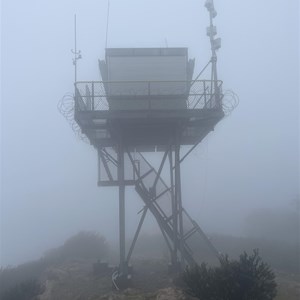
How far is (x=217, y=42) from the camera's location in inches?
746

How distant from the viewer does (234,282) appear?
13.1 meters

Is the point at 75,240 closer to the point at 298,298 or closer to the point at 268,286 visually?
the point at 298,298

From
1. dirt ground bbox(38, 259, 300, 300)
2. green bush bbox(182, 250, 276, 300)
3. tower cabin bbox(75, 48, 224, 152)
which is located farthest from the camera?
tower cabin bbox(75, 48, 224, 152)

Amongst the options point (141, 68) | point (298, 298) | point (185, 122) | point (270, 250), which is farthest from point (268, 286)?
point (270, 250)

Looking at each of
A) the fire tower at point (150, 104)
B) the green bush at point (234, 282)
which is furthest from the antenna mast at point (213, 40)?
the green bush at point (234, 282)

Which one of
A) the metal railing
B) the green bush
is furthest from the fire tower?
the green bush

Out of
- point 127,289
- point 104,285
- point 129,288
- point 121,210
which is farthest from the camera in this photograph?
point 121,210

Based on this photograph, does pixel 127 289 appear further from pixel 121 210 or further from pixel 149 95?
pixel 149 95

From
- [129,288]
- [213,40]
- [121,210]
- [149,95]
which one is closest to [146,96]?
[149,95]

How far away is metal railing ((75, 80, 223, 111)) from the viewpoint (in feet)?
59.7

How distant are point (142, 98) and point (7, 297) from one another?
383 inches

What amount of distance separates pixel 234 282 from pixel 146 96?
8.33 metres

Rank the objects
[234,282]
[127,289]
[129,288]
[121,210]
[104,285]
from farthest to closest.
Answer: [121,210], [104,285], [129,288], [127,289], [234,282]

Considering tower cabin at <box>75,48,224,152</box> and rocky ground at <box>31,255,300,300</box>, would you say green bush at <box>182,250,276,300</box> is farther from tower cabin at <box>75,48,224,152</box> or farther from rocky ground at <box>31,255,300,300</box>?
tower cabin at <box>75,48,224,152</box>
